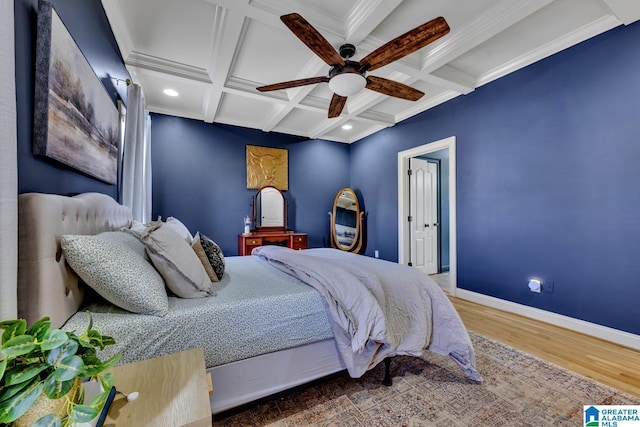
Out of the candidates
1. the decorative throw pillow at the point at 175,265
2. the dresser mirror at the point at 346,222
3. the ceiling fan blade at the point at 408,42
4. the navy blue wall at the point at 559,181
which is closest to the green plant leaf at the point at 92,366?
the decorative throw pillow at the point at 175,265

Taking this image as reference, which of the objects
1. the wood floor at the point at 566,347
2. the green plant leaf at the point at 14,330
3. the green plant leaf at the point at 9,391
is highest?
the green plant leaf at the point at 14,330

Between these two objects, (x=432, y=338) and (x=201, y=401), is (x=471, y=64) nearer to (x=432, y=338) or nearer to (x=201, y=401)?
(x=432, y=338)

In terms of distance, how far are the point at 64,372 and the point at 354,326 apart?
1191mm

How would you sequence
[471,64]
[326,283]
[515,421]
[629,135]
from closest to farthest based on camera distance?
[515,421], [326,283], [629,135], [471,64]

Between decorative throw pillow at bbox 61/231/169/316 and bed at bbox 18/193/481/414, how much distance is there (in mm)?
47

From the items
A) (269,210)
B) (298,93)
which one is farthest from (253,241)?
(298,93)

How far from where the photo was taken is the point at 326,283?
1.55 m

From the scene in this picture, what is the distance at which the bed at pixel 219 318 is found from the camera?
3.13 ft

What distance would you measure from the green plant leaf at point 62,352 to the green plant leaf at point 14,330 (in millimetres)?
74

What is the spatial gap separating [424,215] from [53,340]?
481 centimetres

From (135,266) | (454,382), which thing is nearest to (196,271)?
(135,266)

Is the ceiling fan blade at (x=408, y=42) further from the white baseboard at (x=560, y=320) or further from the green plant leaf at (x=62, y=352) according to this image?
the white baseboard at (x=560, y=320)

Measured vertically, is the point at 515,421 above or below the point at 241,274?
below

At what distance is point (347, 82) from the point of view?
2182 mm
